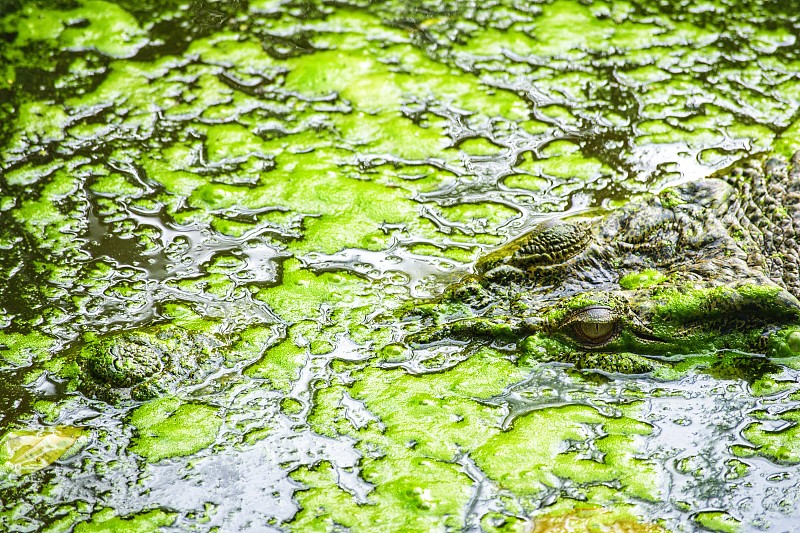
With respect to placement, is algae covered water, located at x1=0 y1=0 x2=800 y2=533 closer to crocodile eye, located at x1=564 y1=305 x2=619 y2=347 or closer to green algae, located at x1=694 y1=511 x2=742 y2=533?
green algae, located at x1=694 y1=511 x2=742 y2=533

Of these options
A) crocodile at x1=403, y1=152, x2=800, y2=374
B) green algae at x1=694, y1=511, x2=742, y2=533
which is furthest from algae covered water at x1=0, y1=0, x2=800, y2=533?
crocodile at x1=403, y1=152, x2=800, y2=374

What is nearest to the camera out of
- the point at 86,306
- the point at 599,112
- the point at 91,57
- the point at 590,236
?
the point at 590,236

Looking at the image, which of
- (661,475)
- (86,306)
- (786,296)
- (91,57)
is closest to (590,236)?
(786,296)

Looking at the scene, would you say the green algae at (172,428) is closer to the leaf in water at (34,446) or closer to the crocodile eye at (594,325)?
the leaf in water at (34,446)

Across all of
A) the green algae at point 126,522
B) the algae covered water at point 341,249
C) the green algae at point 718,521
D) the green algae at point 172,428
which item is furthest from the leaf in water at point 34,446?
the green algae at point 718,521

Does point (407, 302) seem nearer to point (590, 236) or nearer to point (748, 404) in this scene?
point (590, 236)

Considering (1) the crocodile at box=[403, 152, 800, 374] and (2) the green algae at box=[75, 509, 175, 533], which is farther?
(1) the crocodile at box=[403, 152, 800, 374]

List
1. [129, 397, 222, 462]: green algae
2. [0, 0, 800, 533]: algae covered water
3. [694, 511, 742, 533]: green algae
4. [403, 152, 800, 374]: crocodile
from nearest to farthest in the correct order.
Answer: [694, 511, 742, 533]: green algae, [0, 0, 800, 533]: algae covered water, [129, 397, 222, 462]: green algae, [403, 152, 800, 374]: crocodile
